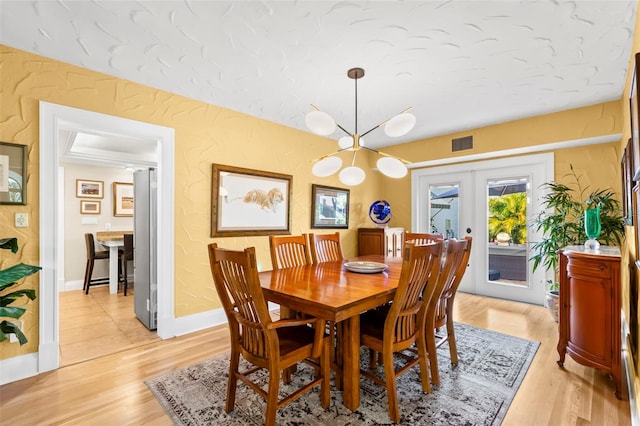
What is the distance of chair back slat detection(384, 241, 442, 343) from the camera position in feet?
5.31

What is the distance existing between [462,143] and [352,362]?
361cm

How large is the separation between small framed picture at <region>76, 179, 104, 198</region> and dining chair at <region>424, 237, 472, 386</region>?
5813mm

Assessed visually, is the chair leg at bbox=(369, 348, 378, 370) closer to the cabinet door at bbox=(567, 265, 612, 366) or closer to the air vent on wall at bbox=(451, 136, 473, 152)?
the cabinet door at bbox=(567, 265, 612, 366)

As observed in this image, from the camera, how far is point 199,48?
2.21m

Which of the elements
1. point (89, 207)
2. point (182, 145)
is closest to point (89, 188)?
point (89, 207)

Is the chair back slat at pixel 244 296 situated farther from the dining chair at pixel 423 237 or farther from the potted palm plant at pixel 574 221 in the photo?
the potted palm plant at pixel 574 221

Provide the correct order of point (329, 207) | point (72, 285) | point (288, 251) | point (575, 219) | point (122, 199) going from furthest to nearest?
point (122, 199) → point (72, 285) → point (329, 207) → point (575, 219) → point (288, 251)

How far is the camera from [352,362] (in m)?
1.73

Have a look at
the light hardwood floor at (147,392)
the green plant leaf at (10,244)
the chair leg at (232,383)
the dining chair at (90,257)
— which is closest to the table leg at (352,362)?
the chair leg at (232,383)

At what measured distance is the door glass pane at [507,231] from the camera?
4039mm

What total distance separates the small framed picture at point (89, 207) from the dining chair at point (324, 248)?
14.9 feet

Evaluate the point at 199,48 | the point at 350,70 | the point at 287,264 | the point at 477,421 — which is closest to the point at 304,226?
the point at 287,264

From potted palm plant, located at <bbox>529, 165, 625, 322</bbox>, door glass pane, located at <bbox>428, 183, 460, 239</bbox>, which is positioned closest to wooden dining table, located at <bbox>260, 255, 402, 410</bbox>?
potted palm plant, located at <bbox>529, 165, 625, 322</bbox>

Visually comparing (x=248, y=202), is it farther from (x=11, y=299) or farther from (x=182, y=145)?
(x=11, y=299)
